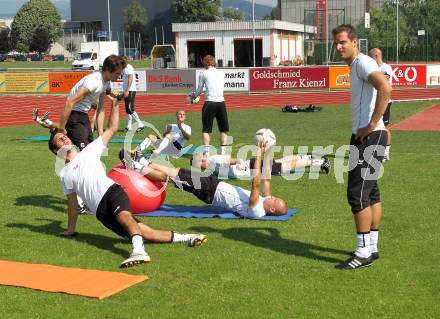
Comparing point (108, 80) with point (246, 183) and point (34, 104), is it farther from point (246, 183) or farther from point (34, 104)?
point (34, 104)

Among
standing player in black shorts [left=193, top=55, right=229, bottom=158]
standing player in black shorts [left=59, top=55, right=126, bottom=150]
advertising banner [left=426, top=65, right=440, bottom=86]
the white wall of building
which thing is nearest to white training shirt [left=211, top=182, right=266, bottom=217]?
standing player in black shorts [left=59, top=55, right=126, bottom=150]

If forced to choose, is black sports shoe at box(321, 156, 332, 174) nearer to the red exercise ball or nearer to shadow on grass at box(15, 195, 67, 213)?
the red exercise ball

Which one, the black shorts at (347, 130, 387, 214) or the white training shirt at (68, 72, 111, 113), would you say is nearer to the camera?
the black shorts at (347, 130, 387, 214)

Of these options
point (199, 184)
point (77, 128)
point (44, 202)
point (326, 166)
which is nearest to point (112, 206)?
point (199, 184)

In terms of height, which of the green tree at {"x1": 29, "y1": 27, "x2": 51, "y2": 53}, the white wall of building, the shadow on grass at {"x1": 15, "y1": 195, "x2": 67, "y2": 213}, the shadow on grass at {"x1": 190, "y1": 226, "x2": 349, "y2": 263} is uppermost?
the green tree at {"x1": 29, "y1": 27, "x2": 51, "y2": 53}

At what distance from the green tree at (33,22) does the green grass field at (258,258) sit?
116 m

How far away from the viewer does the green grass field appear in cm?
546

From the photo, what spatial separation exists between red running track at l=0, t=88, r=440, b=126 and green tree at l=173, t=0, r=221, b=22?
93.2 metres

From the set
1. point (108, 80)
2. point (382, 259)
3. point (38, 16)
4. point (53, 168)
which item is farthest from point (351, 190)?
point (38, 16)

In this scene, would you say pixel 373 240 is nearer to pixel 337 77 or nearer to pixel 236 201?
pixel 236 201

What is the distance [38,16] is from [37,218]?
120114 mm

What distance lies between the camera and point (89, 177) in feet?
23.6

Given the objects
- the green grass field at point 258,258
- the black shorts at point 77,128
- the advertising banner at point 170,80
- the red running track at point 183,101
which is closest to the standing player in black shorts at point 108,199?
the green grass field at point 258,258

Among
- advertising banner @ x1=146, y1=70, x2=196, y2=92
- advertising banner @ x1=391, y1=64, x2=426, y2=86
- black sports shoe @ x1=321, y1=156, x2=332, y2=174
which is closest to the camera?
black sports shoe @ x1=321, y1=156, x2=332, y2=174
